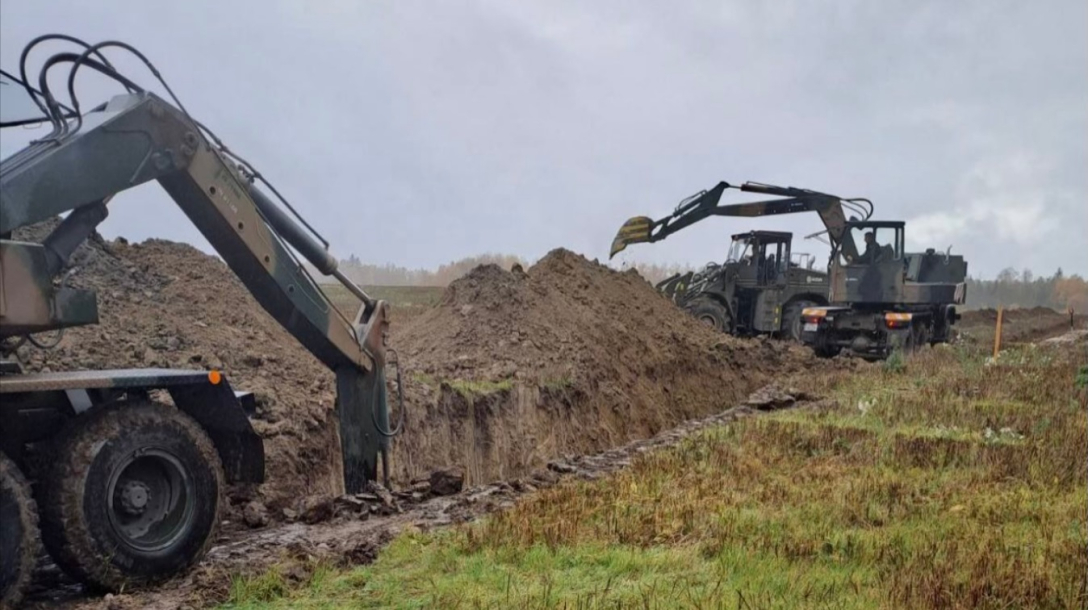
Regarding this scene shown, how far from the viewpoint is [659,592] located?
175 inches

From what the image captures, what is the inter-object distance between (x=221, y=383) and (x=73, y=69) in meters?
2.05

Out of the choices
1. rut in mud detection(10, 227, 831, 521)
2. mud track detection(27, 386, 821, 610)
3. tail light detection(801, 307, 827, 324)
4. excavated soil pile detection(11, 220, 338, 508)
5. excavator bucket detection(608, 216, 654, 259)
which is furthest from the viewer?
excavator bucket detection(608, 216, 654, 259)

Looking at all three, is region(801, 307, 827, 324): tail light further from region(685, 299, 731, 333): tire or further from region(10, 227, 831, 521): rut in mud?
region(685, 299, 731, 333): tire

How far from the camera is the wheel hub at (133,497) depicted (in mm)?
4895

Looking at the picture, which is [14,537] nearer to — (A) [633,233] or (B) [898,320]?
(B) [898,320]

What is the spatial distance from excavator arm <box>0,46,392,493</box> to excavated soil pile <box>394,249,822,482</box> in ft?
8.33

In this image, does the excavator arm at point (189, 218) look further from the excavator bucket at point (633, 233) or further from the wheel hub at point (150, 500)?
the excavator bucket at point (633, 233)

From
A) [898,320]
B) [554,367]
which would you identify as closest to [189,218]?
[554,367]

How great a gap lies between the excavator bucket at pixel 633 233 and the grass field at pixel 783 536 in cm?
1293

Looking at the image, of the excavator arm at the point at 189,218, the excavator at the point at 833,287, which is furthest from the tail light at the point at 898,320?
the excavator arm at the point at 189,218

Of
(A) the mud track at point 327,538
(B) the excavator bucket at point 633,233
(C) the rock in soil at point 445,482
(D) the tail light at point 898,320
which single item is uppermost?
(B) the excavator bucket at point 633,233

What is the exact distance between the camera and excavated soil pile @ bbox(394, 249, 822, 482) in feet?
35.4

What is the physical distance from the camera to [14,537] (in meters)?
4.27

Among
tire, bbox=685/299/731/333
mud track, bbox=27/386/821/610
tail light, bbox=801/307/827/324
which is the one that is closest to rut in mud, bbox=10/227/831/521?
mud track, bbox=27/386/821/610
